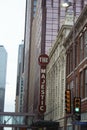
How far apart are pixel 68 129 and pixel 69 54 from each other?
1014 cm

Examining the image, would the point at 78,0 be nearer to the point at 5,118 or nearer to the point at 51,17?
the point at 51,17

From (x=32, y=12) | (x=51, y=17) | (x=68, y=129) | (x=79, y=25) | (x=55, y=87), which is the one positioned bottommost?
(x=68, y=129)

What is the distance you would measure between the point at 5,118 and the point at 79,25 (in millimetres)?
89397

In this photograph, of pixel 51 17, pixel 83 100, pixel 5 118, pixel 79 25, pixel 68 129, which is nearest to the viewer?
pixel 83 100

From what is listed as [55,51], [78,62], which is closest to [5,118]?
[55,51]

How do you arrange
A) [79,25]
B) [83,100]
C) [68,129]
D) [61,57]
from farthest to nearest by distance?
[61,57], [68,129], [79,25], [83,100]

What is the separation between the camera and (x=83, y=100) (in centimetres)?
4116

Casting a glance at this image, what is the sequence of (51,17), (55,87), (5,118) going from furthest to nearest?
1. (5,118)
2. (51,17)
3. (55,87)

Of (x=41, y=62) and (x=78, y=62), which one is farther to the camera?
(x=41, y=62)

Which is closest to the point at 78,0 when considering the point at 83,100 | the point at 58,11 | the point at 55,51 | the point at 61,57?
the point at 58,11

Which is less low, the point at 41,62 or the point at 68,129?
the point at 41,62

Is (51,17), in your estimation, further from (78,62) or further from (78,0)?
(78,62)

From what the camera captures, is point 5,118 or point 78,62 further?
point 5,118

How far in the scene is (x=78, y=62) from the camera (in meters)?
45.6
